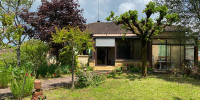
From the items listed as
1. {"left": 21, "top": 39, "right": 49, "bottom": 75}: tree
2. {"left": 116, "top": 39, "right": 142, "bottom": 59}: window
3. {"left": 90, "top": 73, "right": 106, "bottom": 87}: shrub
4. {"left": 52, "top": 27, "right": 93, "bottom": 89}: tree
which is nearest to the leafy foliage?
{"left": 52, "top": 27, "right": 93, "bottom": 89}: tree

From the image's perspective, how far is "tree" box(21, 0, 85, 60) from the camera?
30.3 feet

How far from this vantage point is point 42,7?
9.75 meters

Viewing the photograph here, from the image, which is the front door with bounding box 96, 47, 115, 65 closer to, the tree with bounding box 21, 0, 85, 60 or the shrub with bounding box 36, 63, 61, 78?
the tree with bounding box 21, 0, 85, 60

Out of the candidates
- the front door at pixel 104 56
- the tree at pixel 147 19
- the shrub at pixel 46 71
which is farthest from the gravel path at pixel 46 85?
the front door at pixel 104 56

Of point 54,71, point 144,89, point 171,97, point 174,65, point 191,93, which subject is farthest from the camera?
point 174,65

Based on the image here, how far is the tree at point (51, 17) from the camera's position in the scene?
9.23 meters

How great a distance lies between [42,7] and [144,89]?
9.29 metres

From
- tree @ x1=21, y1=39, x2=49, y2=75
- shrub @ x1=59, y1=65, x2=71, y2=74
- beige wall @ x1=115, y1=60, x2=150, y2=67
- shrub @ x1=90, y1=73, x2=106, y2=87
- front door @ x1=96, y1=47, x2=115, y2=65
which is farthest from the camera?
front door @ x1=96, y1=47, x2=115, y2=65

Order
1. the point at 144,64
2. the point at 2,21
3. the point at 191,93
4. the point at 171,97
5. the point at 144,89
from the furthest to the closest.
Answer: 1. the point at 144,64
2. the point at 144,89
3. the point at 191,93
4. the point at 171,97
5. the point at 2,21

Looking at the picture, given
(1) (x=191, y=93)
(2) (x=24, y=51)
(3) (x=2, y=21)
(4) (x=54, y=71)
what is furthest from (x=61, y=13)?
(1) (x=191, y=93)

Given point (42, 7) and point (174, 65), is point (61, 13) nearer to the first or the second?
point (42, 7)

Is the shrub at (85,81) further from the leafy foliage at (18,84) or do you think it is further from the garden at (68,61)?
the leafy foliage at (18,84)

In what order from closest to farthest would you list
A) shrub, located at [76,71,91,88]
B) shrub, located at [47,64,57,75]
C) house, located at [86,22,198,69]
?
shrub, located at [76,71,91,88]
shrub, located at [47,64,57,75]
house, located at [86,22,198,69]

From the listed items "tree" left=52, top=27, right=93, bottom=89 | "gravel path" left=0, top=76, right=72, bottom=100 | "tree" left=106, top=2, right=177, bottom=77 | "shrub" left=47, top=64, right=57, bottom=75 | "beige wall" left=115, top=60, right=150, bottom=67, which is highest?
"tree" left=106, top=2, right=177, bottom=77
